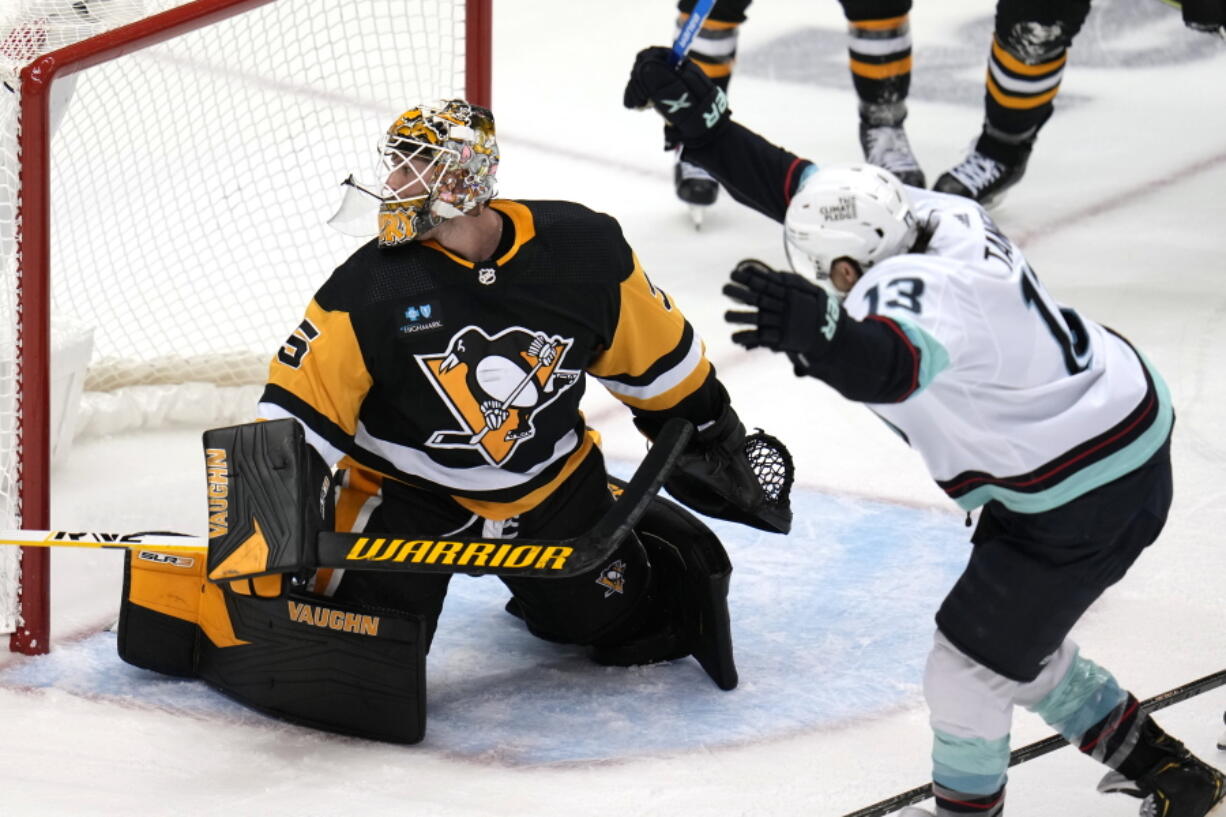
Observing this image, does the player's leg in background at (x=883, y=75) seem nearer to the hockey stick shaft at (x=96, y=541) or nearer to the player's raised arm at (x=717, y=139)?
the player's raised arm at (x=717, y=139)

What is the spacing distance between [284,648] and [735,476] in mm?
699

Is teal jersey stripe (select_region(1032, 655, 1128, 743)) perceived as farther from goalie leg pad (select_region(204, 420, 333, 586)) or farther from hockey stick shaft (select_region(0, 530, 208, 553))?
hockey stick shaft (select_region(0, 530, 208, 553))

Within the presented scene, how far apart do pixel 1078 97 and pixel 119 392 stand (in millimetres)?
3374

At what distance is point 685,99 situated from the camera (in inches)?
109

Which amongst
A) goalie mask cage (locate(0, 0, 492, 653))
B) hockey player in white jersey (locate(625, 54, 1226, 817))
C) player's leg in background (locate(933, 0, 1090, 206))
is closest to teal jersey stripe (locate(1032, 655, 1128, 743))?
hockey player in white jersey (locate(625, 54, 1226, 817))

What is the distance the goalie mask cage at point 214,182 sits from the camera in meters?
3.52

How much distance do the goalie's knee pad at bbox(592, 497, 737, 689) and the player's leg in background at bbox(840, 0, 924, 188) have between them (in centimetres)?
216

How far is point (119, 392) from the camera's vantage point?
3777 millimetres

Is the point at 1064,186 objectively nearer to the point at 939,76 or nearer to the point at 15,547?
the point at 939,76

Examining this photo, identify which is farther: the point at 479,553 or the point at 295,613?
the point at 295,613

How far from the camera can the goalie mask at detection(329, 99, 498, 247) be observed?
2.51 metres

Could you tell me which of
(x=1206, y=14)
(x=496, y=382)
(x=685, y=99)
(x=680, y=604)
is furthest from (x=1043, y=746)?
(x=1206, y=14)

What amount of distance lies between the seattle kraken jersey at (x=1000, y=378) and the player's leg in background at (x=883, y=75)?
8.61 ft

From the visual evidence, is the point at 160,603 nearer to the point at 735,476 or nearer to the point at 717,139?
the point at 735,476
